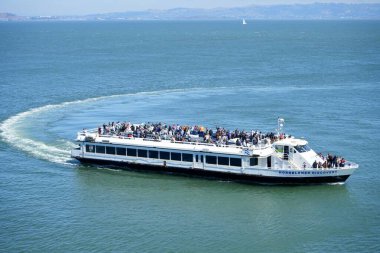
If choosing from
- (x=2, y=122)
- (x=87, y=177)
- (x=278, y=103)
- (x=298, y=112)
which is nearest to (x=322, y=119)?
(x=298, y=112)

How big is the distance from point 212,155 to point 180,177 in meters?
3.83

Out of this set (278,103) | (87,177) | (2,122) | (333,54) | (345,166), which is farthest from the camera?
(333,54)

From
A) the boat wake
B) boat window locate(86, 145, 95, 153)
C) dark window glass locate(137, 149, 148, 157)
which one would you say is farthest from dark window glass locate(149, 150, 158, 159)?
the boat wake

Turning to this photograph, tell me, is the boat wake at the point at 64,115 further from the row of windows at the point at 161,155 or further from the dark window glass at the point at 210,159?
the dark window glass at the point at 210,159

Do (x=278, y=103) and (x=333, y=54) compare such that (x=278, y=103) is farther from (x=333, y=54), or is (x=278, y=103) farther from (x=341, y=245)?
(x=333, y=54)

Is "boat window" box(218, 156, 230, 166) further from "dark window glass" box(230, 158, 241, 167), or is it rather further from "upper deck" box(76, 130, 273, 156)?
"upper deck" box(76, 130, 273, 156)

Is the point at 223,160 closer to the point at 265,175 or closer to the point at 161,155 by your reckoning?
the point at 265,175

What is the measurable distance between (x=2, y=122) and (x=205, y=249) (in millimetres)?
44413

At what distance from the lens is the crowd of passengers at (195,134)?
5688cm

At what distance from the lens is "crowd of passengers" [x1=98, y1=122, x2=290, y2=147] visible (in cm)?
5688

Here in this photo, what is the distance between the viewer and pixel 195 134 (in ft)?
195

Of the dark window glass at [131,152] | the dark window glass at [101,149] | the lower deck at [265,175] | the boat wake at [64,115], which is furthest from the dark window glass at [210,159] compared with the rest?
the boat wake at [64,115]

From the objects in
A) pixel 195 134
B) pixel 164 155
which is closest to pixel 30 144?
pixel 164 155

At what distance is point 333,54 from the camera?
170 meters
